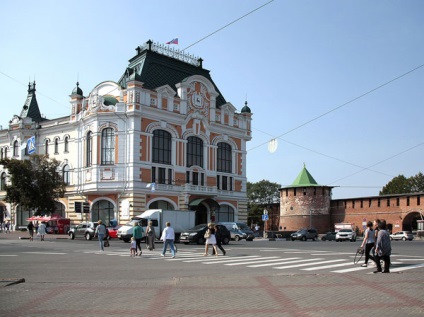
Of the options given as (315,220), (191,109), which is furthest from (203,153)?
(315,220)

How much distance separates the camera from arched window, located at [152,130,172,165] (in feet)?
178

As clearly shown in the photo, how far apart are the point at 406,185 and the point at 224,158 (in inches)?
1978

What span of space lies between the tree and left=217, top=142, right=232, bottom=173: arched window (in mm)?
19421

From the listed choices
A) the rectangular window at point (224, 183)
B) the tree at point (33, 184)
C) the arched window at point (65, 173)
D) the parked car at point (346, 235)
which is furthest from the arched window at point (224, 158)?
the tree at point (33, 184)

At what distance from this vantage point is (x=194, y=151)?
2301 inches

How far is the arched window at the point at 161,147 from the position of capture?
54344mm

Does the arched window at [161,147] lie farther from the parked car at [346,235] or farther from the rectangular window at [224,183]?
the parked car at [346,235]

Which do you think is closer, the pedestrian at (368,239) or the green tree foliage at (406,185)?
the pedestrian at (368,239)

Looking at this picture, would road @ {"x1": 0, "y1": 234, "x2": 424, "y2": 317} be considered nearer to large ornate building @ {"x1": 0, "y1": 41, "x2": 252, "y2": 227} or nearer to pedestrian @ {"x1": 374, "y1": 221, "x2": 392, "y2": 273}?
pedestrian @ {"x1": 374, "y1": 221, "x2": 392, "y2": 273}

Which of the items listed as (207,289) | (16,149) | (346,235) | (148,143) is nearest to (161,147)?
(148,143)

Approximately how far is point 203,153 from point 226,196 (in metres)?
5.97

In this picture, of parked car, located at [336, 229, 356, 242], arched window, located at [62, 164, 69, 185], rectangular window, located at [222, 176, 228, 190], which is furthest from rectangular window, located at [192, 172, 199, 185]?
parked car, located at [336, 229, 356, 242]

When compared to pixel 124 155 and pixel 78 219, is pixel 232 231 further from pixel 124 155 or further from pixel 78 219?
pixel 78 219

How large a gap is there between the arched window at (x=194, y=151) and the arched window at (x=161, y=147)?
9.47 feet
